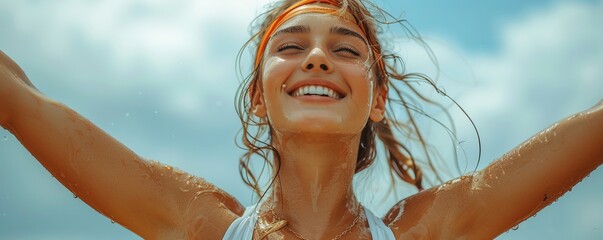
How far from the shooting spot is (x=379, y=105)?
6.11 m

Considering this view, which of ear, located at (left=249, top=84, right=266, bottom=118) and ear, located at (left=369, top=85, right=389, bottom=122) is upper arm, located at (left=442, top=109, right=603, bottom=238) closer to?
ear, located at (left=369, top=85, right=389, bottom=122)

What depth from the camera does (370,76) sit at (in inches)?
226

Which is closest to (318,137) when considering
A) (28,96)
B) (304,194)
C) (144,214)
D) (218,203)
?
(304,194)

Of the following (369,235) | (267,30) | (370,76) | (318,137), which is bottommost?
(369,235)

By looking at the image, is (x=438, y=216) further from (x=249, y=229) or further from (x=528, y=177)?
(x=249, y=229)

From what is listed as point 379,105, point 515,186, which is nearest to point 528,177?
point 515,186

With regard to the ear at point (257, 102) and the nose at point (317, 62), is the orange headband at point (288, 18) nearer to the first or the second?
the ear at point (257, 102)

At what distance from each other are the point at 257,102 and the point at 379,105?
2.73 feet

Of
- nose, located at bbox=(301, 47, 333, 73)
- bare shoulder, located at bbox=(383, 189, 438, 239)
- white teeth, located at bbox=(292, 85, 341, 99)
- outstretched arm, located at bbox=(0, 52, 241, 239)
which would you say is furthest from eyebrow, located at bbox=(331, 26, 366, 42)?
outstretched arm, located at bbox=(0, 52, 241, 239)

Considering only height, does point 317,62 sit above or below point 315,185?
above

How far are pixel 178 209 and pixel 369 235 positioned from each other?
1.18 meters

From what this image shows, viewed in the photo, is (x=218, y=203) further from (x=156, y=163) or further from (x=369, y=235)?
(x=369, y=235)

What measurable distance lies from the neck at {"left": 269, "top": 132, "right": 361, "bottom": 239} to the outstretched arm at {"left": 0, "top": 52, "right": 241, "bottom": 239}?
383 mm

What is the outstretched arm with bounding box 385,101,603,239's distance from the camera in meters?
5.35
